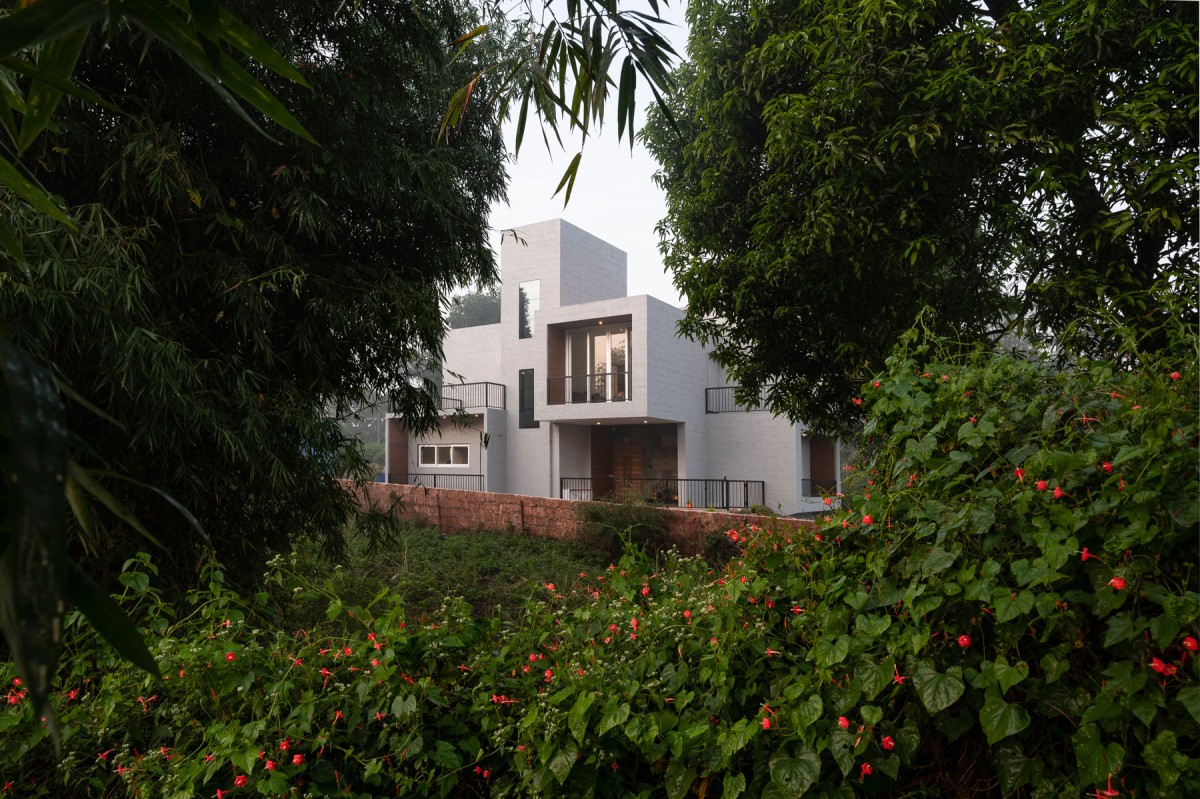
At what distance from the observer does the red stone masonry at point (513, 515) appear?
8883 mm

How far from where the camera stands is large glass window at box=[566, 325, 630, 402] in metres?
14.3

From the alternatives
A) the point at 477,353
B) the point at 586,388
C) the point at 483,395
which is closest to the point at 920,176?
the point at 586,388

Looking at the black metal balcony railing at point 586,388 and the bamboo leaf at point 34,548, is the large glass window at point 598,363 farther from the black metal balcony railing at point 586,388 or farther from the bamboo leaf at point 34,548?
the bamboo leaf at point 34,548

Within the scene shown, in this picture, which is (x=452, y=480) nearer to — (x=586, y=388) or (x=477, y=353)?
(x=477, y=353)

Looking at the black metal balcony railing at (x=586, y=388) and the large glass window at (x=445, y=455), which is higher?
the black metal balcony railing at (x=586, y=388)

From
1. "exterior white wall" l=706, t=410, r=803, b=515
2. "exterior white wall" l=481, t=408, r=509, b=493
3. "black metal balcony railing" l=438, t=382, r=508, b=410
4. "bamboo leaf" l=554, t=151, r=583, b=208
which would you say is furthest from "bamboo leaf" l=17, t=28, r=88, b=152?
"black metal balcony railing" l=438, t=382, r=508, b=410

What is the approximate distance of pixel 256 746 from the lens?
1798 mm

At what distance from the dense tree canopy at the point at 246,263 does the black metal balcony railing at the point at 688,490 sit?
9346 mm

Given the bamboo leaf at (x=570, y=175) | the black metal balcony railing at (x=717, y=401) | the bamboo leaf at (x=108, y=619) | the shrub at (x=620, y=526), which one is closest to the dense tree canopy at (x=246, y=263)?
the bamboo leaf at (x=570, y=175)

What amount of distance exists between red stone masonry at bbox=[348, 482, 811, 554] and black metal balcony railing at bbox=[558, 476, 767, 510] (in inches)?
130

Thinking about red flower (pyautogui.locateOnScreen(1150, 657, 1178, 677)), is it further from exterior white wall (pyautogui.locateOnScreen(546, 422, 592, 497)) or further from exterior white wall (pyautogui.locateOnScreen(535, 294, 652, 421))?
exterior white wall (pyautogui.locateOnScreen(546, 422, 592, 497))

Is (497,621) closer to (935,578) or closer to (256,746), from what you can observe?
(256,746)

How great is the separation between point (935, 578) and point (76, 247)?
3508 mm

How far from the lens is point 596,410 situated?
14.2 m
